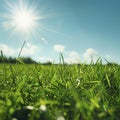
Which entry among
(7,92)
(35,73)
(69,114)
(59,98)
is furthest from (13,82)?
(69,114)

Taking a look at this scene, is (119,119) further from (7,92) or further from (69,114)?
(7,92)

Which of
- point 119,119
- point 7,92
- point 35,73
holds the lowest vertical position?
point 119,119

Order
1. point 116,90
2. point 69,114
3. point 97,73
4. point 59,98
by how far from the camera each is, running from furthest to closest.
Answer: point 97,73 < point 116,90 < point 59,98 < point 69,114

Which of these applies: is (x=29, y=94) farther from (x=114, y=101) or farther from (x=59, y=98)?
(x=114, y=101)

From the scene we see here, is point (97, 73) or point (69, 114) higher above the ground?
point (97, 73)

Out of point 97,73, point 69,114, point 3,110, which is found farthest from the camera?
point 97,73

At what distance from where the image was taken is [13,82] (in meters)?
2.49

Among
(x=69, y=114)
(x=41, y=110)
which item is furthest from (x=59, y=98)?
(x=41, y=110)

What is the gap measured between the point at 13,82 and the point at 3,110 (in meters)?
0.96

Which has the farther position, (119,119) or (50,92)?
(50,92)

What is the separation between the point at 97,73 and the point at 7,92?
3.61 ft

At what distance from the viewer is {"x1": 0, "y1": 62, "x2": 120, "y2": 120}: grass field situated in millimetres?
1519

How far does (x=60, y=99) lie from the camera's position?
190 cm

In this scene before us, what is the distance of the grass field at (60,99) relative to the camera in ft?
4.98
